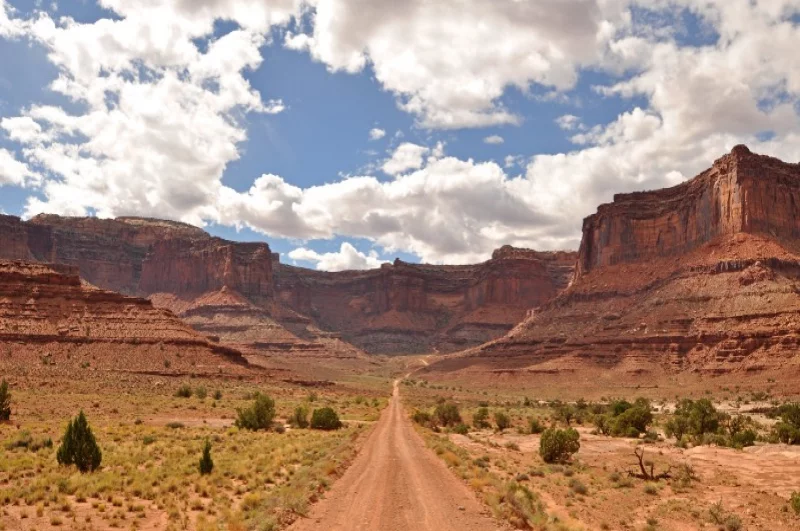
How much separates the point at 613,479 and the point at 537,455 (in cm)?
871

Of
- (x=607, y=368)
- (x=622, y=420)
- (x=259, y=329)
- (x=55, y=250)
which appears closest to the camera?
(x=622, y=420)

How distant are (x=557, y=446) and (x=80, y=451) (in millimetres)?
22760

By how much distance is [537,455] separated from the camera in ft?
122

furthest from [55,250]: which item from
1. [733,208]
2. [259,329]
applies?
[733,208]

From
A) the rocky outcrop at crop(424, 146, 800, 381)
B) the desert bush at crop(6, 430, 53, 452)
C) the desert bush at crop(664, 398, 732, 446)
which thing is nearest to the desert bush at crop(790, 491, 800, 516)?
the desert bush at crop(664, 398, 732, 446)

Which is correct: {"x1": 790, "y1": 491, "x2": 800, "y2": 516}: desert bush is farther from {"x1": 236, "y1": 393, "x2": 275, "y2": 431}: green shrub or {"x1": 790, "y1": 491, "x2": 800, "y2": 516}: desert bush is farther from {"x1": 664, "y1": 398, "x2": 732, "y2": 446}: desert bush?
{"x1": 236, "y1": 393, "x2": 275, "y2": 431}: green shrub

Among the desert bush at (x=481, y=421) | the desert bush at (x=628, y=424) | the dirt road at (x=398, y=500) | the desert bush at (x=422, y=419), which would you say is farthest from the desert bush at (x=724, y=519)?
the desert bush at (x=481, y=421)

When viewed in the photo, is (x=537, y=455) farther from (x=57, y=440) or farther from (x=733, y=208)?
(x=733, y=208)

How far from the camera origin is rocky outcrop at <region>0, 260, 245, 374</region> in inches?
3051

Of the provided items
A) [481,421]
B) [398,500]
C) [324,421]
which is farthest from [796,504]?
[481,421]

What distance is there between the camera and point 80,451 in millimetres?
25125

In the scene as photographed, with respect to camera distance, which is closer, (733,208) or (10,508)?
(10,508)

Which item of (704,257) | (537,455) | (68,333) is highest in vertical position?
(704,257)

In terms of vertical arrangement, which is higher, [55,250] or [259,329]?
[55,250]
